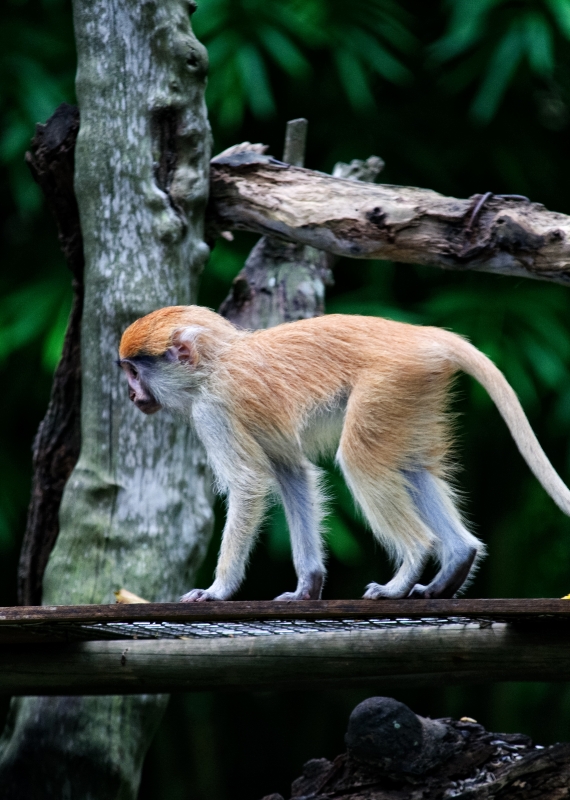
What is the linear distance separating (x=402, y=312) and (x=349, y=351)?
6.19 feet

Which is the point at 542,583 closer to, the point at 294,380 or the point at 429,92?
the point at 429,92

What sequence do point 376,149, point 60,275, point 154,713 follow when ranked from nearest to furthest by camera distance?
point 154,713 → point 60,275 → point 376,149

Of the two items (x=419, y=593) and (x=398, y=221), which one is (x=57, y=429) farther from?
(x=419, y=593)

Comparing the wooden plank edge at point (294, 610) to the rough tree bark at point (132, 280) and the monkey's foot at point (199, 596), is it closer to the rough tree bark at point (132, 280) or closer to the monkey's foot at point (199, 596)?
the monkey's foot at point (199, 596)

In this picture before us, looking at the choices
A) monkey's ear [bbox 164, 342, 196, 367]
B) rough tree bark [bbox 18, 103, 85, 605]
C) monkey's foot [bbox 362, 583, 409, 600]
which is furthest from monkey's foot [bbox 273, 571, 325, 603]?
rough tree bark [bbox 18, 103, 85, 605]

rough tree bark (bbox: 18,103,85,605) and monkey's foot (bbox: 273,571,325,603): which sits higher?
rough tree bark (bbox: 18,103,85,605)

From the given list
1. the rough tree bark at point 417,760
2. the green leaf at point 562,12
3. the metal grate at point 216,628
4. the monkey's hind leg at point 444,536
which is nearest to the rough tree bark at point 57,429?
the metal grate at point 216,628

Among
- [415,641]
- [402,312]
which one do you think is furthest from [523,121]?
[415,641]

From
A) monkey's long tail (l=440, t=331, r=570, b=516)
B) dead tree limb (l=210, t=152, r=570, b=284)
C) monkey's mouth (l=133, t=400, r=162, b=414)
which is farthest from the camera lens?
dead tree limb (l=210, t=152, r=570, b=284)

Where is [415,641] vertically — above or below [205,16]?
below

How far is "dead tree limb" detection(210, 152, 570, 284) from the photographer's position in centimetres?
362

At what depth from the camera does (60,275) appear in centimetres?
561

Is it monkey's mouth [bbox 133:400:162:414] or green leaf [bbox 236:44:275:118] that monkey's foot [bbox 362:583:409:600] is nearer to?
monkey's mouth [bbox 133:400:162:414]

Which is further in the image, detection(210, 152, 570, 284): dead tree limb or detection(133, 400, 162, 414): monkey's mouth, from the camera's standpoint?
detection(210, 152, 570, 284): dead tree limb
